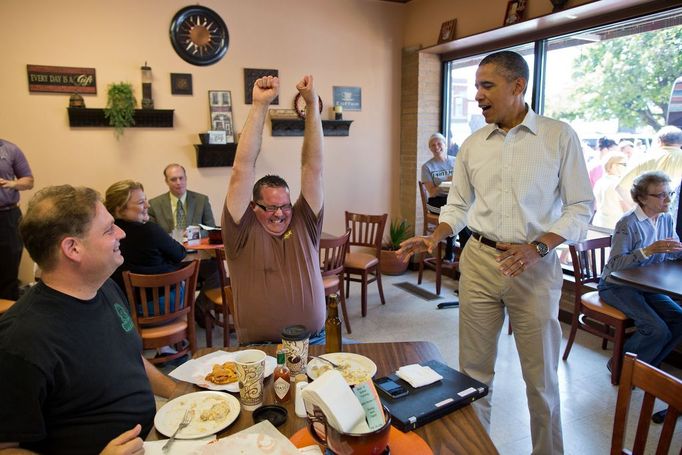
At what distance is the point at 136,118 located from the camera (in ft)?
14.1

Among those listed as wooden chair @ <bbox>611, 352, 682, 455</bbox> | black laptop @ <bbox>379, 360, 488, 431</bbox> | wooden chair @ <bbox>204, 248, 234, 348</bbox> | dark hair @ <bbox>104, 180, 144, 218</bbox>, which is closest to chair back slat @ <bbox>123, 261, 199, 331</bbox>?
wooden chair @ <bbox>204, 248, 234, 348</bbox>

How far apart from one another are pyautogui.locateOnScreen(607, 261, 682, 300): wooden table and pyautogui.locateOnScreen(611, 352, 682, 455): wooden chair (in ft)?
4.30

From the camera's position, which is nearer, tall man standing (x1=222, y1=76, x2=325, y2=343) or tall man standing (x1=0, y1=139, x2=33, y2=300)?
tall man standing (x1=222, y1=76, x2=325, y2=343)

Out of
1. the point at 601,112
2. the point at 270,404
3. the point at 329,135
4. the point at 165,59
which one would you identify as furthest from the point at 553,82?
the point at 270,404

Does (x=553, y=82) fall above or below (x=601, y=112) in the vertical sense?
above

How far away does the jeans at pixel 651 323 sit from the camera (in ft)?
9.09

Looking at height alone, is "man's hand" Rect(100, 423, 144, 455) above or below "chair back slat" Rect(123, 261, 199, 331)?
above

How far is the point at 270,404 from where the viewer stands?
1256 mm

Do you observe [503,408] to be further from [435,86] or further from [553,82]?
[435,86]

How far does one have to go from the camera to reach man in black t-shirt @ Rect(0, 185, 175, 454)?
1051 mm

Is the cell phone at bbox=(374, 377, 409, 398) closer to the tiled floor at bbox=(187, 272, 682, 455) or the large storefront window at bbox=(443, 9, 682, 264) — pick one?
the tiled floor at bbox=(187, 272, 682, 455)

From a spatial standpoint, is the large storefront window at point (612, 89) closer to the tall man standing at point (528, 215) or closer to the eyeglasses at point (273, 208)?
the tall man standing at point (528, 215)

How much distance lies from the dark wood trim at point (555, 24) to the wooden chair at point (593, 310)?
1596 mm

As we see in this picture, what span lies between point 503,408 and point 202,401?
200 centimetres
